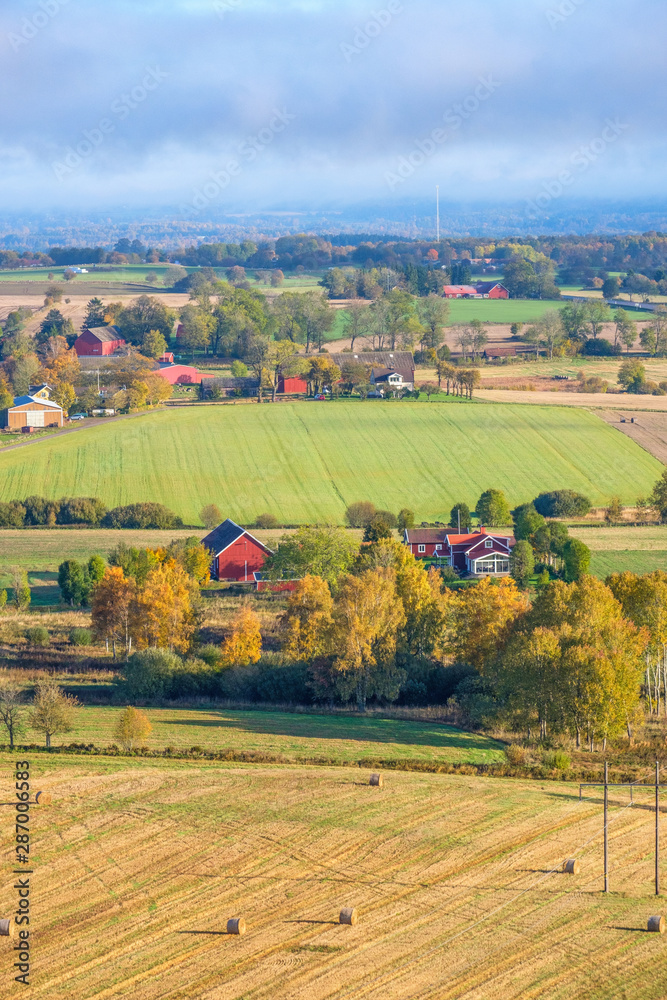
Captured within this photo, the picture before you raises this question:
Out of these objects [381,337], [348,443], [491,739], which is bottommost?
[491,739]

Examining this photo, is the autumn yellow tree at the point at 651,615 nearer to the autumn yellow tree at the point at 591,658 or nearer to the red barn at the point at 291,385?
the autumn yellow tree at the point at 591,658

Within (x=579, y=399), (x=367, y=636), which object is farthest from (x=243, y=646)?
(x=579, y=399)

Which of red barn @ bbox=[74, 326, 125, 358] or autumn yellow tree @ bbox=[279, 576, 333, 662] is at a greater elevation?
red barn @ bbox=[74, 326, 125, 358]

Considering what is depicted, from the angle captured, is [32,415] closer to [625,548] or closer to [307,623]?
[625,548]

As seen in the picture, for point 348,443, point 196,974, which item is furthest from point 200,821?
point 348,443

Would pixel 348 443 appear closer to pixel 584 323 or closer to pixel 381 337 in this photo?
pixel 381 337

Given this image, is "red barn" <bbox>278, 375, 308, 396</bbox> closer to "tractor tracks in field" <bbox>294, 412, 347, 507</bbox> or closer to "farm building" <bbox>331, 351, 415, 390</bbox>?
"farm building" <bbox>331, 351, 415, 390</bbox>

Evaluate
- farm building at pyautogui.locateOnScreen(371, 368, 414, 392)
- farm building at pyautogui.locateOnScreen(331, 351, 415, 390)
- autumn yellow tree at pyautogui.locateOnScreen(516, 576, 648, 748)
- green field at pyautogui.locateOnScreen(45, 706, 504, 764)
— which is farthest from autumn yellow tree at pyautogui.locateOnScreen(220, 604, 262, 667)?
farm building at pyautogui.locateOnScreen(331, 351, 415, 390)
